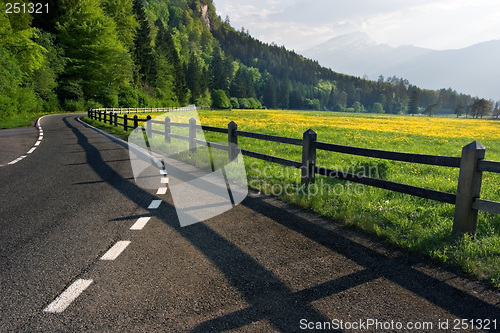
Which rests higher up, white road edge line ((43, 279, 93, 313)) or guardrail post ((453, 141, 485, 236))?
guardrail post ((453, 141, 485, 236))

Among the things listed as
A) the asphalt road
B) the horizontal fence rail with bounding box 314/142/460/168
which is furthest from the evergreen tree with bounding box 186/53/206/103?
the asphalt road

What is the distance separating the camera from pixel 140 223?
18.3ft

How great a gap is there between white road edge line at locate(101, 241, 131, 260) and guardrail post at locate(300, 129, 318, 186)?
14.1 feet

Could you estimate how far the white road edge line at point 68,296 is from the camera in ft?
10.2

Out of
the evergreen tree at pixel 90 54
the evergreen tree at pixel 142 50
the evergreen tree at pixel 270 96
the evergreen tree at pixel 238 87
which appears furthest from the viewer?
the evergreen tree at pixel 270 96

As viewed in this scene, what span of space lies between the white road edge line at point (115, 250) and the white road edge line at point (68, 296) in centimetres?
62

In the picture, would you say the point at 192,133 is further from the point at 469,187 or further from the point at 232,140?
the point at 469,187

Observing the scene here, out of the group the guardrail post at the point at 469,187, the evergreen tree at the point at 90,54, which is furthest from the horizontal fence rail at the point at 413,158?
the evergreen tree at the point at 90,54

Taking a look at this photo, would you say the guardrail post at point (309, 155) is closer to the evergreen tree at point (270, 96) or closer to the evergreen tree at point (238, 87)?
the evergreen tree at point (238, 87)

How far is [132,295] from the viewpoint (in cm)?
337

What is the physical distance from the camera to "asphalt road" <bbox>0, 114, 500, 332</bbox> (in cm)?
302

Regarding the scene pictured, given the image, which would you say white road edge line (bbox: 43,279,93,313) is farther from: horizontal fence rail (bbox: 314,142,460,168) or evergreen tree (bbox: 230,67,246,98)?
evergreen tree (bbox: 230,67,246,98)

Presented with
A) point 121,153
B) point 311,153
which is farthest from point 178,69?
point 311,153

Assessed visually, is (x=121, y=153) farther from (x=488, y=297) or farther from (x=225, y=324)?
(x=488, y=297)
